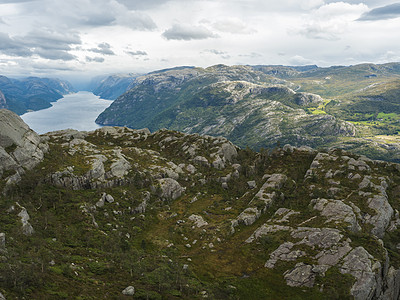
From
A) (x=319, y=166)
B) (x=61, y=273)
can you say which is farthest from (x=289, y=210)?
(x=61, y=273)

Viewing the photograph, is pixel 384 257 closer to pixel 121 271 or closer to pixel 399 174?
pixel 121 271

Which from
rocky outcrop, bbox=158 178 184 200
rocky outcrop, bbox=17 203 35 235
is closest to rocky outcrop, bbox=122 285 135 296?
rocky outcrop, bbox=17 203 35 235

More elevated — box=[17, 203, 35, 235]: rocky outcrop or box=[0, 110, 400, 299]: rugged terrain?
box=[17, 203, 35, 235]: rocky outcrop

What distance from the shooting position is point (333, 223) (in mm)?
63000

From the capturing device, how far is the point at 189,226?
78.9 metres

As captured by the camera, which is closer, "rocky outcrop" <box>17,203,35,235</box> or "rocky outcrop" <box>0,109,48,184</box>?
"rocky outcrop" <box>17,203,35,235</box>

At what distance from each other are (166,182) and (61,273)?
222ft

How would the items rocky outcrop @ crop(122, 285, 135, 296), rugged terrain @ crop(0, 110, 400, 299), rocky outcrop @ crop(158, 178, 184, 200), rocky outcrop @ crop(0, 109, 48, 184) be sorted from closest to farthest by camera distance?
1. rocky outcrop @ crop(122, 285, 135, 296)
2. rugged terrain @ crop(0, 110, 400, 299)
3. rocky outcrop @ crop(0, 109, 48, 184)
4. rocky outcrop @ crop(158, 178, 184, 200)

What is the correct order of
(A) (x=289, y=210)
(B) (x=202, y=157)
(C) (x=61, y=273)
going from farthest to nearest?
(B) (x=202, y=157), (A) (x=289, y=210), (C) (x=61, y=273)

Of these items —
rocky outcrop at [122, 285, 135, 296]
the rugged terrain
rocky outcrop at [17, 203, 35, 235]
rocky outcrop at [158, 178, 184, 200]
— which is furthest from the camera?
rocky outcrop at [158, 178, 184, 200]

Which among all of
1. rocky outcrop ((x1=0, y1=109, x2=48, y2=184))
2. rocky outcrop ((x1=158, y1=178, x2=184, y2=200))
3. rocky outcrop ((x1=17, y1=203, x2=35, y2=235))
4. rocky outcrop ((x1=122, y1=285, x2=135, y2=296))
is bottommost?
rocky outcrop ((x1=158, y1=178, x2=184, y2=200))

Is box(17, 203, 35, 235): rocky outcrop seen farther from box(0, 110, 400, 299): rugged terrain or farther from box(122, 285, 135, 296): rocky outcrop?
box(122, 285, 135, 296): rocky outcrop

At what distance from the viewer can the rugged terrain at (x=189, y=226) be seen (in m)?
41.4

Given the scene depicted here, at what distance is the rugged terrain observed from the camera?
41450 mm
